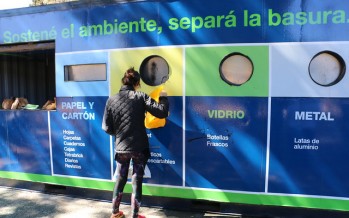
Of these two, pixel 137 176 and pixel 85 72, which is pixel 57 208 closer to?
pixel 137 176

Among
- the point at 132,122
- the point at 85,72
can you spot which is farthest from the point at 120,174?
the point at 85,72

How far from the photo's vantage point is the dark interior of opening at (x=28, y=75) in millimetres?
5574

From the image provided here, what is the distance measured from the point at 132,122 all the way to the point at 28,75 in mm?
3604

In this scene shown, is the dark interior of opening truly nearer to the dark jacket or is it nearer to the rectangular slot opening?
the rectangular slot opening

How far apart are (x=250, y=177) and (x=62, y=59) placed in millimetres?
3055

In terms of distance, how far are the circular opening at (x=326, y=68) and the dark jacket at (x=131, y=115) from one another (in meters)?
1.77

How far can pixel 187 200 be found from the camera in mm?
4074

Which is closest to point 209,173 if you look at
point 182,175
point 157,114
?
point 182,175

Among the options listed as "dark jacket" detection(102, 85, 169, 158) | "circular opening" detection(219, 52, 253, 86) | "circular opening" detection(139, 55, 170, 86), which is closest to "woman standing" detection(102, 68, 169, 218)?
"dark jacket" detection(102, 85, 169, 158)

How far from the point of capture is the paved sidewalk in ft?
13.0

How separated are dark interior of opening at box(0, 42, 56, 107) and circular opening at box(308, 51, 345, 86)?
4134 mm

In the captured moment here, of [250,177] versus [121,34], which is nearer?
[250,177]

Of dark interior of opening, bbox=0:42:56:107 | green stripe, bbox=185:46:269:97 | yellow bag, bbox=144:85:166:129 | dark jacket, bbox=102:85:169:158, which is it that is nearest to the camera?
dark jacket, bbox=102:85:169:158

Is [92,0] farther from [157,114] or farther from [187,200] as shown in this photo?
[187,200]
